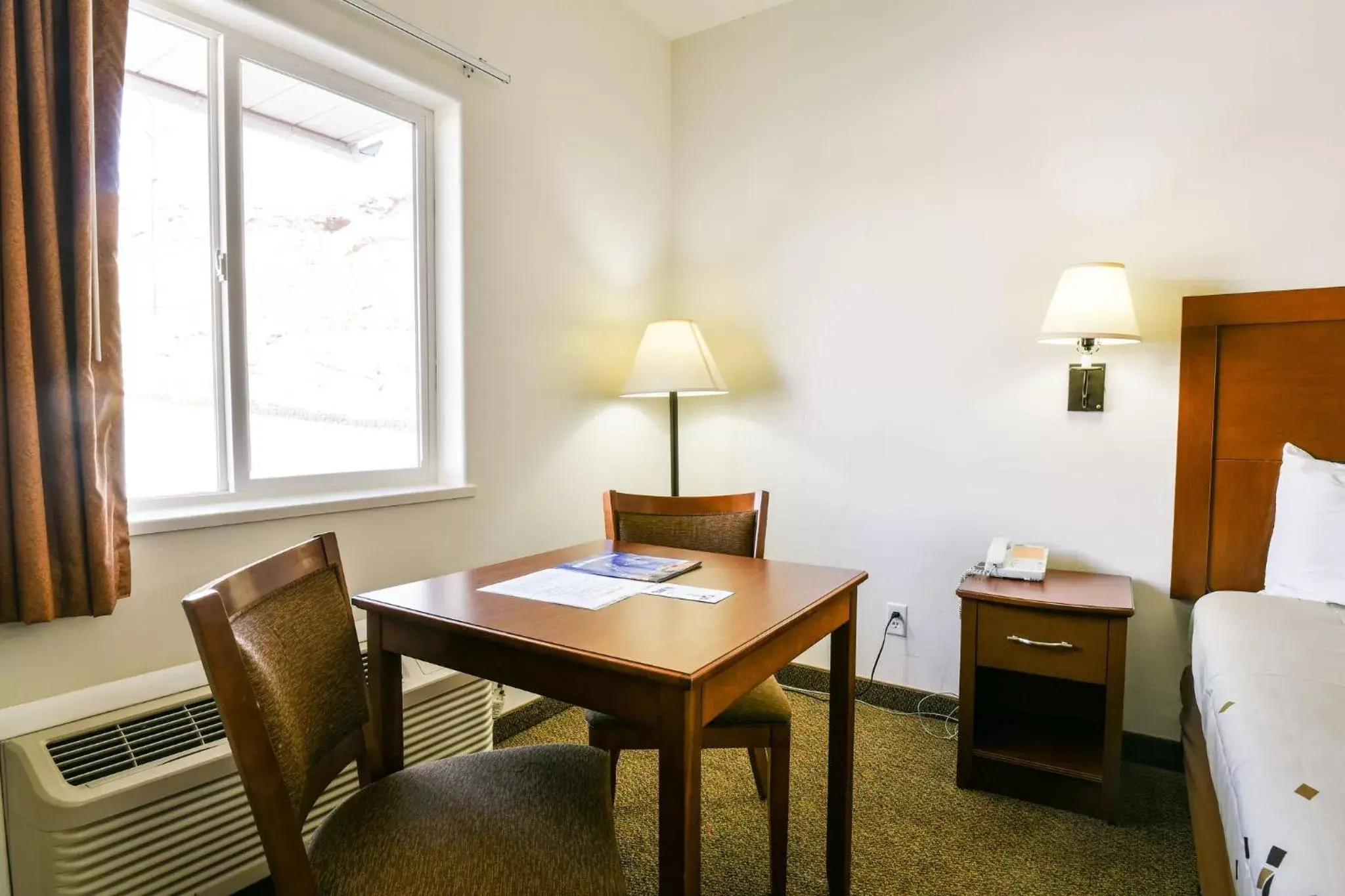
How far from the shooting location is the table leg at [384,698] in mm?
1384

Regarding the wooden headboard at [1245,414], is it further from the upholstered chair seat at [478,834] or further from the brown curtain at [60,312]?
the brown curtain at [60,312]

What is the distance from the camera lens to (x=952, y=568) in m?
2.63

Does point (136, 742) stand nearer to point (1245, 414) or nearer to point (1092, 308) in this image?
point (1092, 308)

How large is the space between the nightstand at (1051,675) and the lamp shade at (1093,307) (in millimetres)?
752

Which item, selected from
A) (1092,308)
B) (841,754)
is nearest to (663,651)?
(841,754)

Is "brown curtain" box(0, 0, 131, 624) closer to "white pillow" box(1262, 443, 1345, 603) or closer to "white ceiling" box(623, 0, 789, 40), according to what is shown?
"white ceiling" box(623, 0, 789, 40)

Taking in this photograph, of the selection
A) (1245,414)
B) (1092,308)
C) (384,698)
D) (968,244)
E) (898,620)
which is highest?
(968,244)

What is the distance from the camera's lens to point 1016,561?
2.29m

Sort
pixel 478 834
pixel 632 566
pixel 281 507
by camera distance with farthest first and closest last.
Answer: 1. pixel 281 507
2. pixel 632 566
3. pixel 478 834

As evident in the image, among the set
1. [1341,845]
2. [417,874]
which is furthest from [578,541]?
[1341,845]

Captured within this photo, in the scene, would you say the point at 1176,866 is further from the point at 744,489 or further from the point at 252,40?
the point at 252,40

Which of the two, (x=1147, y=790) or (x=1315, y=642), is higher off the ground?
(x=1315, y=642)

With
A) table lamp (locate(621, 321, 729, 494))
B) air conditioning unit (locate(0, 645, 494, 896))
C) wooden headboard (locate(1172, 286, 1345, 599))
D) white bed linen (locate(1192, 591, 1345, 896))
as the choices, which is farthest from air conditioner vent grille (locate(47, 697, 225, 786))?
wooden headboard (locate(1172, 286, 1345, 599))

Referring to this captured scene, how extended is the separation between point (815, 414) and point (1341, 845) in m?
2.11
